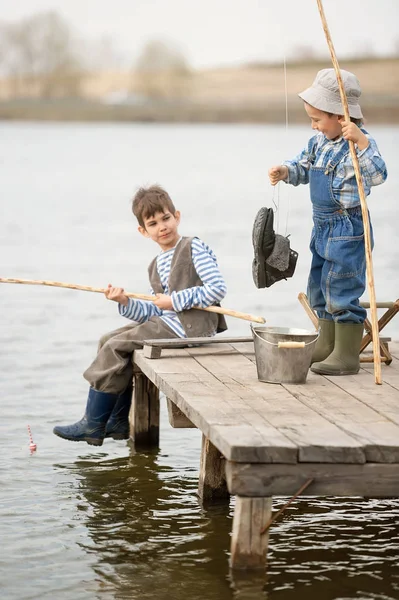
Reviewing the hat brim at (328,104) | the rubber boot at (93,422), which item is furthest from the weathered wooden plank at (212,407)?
the hat brim at (328,104)

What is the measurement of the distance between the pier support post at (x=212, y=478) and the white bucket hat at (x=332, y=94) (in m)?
1.59

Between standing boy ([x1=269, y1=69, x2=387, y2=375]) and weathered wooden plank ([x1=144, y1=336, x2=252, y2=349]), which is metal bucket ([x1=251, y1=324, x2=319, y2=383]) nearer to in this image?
standing boy ([x1=269, y1=69, x2=387, y2=375])

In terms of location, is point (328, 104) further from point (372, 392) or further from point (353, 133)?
point (372, 392)

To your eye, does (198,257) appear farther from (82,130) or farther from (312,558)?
(82,130)

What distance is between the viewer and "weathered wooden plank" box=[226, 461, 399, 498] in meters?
4.38

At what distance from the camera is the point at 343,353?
5695 mm

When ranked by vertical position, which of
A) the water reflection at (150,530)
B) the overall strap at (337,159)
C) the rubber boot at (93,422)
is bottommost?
the water reflection at (150,530)

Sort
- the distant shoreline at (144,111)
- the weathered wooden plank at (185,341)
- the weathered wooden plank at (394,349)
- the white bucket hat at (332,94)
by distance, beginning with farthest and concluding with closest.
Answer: the distant shoreline at (144,111) → the weathered wooden plank at (394,349) → the weathered wooden plank at (185,341) → the white bucket hat at (332,94)

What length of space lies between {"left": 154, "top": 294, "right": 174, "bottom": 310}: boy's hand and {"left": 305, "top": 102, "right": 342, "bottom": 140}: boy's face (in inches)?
43.8

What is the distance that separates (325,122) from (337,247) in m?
0.58

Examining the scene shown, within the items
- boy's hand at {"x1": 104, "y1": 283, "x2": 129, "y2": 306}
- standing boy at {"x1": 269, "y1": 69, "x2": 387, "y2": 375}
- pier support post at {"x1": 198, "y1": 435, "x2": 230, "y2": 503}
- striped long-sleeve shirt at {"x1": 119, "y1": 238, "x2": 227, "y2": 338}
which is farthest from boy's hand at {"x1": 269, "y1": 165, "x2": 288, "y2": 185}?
pier support post at {"x1": 198, "y1": 435, "x2": 230, "y2": 503}

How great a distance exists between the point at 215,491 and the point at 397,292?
7.73m

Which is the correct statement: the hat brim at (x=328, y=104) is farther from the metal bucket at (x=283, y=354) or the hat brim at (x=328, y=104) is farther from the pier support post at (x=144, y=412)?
the pier support post at (x=144, y=412)

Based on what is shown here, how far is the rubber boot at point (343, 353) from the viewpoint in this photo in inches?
224
